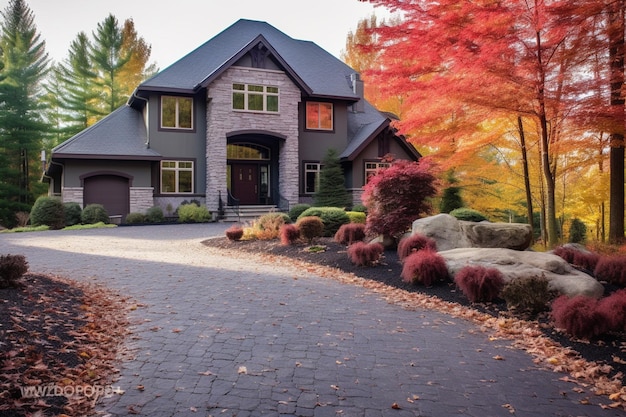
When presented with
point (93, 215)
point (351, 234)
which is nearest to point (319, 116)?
point (93, 215)

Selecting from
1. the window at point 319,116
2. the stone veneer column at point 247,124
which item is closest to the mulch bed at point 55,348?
the stone veneer column at point 247,124

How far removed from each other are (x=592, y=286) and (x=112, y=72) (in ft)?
108

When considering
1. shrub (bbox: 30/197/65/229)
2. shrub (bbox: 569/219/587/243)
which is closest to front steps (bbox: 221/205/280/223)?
shrub (bbox: 30/197/65/229)

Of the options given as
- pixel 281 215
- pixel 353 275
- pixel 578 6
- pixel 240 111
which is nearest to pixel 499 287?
pixel 353 275

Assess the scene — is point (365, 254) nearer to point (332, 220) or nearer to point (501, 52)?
point (332, 220)

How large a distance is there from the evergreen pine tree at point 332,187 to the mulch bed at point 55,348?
55.9 ft

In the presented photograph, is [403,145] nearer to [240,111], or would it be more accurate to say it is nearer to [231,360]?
[240,111]

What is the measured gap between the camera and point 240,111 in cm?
2223

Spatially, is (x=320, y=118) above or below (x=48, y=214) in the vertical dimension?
above

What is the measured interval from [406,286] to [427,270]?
17.8 inches

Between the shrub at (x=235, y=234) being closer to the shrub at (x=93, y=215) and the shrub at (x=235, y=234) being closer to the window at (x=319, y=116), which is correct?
the shrub at (x=93, y=215)

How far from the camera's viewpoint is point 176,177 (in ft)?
72.3

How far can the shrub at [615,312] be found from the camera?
4801 millimetres

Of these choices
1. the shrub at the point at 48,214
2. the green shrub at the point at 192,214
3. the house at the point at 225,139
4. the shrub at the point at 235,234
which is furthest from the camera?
the house at the point at 225,139
